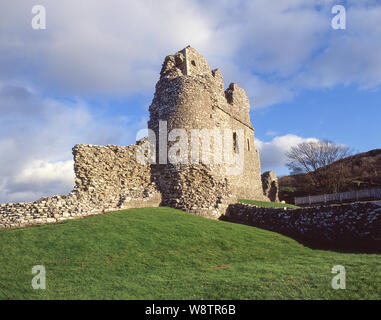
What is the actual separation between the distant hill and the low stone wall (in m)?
30.4

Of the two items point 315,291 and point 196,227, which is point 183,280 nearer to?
point 315,291

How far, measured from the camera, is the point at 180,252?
31.0ft

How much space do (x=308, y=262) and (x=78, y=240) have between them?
748 cm

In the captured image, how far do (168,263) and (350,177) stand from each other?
4806 centimetres

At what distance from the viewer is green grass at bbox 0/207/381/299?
629 centimetres

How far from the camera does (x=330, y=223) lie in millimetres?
12719

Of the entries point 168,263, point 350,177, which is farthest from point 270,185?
point 168,263
